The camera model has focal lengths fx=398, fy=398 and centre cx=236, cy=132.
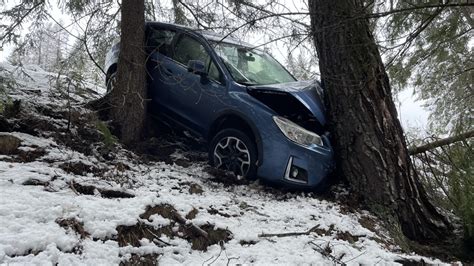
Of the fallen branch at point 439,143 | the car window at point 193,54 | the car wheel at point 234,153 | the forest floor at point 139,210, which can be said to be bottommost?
the forest floor at point 139,210

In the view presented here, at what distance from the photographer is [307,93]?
5.50 meters

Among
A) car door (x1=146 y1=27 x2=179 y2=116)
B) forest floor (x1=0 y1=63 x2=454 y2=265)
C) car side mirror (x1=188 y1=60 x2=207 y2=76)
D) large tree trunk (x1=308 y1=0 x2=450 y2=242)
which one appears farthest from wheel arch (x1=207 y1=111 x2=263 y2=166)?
large tree trunk (x1=308 y1=0 x2=450 y2=242)

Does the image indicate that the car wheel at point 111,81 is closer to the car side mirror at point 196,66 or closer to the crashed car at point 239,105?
the crashed car at point 239,105

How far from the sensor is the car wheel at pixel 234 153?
510cm

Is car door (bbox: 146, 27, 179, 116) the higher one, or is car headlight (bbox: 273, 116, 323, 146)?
car door (bbox: 146, 27, 179, 116)

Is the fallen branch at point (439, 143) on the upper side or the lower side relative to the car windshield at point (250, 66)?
lower

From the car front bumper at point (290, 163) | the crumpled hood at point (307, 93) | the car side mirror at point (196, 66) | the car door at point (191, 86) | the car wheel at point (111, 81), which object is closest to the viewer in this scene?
the car front bumper at point (290, 163)

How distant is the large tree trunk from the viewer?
16.3 feet

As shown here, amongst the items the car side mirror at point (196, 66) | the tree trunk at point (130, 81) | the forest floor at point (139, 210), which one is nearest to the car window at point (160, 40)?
the tree trunk at point (130, 81)

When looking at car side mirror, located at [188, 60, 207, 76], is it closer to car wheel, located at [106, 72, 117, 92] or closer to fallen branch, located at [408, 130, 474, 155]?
car wheel, located at [106, 72, 117, 92]

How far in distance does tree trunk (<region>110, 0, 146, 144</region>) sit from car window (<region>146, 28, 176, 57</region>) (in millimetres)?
379

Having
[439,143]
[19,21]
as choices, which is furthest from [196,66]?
[439,143]

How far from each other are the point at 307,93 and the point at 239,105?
99 centimetres

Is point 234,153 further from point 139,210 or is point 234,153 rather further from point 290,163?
point 139,210
